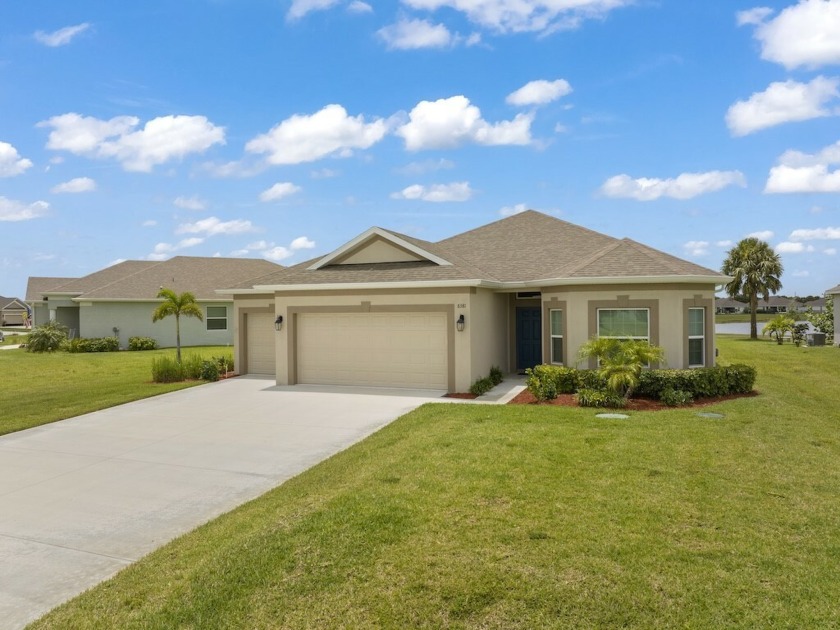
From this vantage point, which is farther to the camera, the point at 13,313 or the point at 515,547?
the point at 13,313

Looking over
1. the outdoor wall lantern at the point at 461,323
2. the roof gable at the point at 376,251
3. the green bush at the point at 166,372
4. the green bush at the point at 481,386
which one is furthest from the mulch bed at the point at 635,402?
the green bush at the point at 166,372

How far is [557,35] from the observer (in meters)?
15.5

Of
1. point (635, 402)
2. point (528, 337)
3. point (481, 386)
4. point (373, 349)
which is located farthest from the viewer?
point (528, 337)

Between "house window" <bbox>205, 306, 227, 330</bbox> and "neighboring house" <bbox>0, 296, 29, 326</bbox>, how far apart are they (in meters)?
62.7

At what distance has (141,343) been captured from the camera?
105ft

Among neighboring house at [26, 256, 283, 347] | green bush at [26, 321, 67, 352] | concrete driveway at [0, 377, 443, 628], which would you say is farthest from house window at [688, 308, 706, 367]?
green bush at [26, 321, 67, 352]

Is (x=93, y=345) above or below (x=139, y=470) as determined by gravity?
above

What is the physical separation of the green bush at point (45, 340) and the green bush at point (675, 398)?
32125 mm

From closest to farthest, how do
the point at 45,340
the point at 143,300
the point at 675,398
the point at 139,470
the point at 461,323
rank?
the point at 139,470, the point at 675,398, the point at 461,323, the point at 45,340, the point at 143,300

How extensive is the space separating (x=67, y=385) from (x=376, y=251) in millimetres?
11151

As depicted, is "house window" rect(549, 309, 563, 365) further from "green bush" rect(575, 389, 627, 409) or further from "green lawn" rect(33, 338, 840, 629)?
"green lawn" rect(33, 338, 840, 629)

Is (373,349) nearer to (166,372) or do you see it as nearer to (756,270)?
(166,372)

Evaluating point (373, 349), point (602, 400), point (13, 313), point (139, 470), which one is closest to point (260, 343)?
point (373, 349)

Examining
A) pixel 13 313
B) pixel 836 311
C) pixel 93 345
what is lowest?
pixel 93 345
